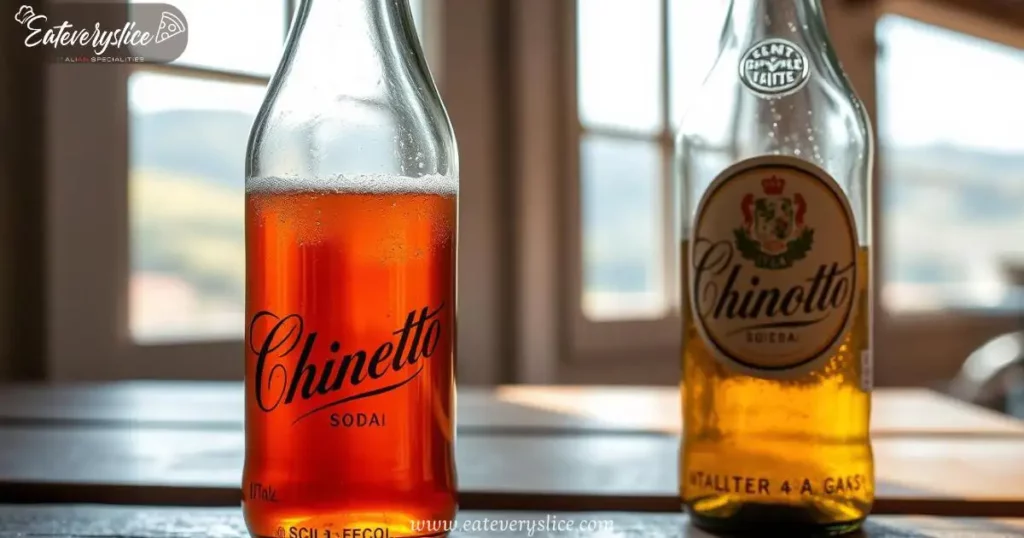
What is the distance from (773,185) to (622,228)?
1661mm

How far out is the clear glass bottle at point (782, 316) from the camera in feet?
1.51

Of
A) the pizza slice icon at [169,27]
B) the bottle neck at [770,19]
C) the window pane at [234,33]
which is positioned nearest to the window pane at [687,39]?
the window pane at [234,33]

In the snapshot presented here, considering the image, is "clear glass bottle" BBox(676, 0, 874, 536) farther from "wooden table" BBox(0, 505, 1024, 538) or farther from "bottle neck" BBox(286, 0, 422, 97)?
"bottle neck" BBox(286, 0, 422, 97)

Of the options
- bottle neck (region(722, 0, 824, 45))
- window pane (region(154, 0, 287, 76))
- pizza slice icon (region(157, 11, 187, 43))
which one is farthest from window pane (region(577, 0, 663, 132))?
bottle neck (region(722, 0, 824, 45))

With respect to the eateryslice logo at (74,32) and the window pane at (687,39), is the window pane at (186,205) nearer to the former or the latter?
the eateryslice logo at (74,32)

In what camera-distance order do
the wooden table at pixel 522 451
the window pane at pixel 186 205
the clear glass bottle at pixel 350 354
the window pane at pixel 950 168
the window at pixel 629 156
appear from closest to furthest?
the clear glass bottle at pixel 350 354, the wooden table at pixel 522 451, the window pane at pixel 186 205, the window at pixel 629 156, the window pane at pixel 950 168

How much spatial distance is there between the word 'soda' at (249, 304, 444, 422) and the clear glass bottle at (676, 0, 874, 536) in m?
0.14

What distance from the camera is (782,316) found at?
46 centimetres

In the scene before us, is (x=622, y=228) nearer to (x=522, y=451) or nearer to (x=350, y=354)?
(x=522, y=451)

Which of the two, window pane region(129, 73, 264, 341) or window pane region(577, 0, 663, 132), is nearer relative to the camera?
window pane region(129, 73, 264, 341)

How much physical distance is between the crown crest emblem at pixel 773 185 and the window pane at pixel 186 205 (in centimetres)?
110

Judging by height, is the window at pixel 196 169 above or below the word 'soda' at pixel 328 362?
above

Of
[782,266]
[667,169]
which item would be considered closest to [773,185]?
[782,266]

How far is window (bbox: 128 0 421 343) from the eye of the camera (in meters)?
1.45
